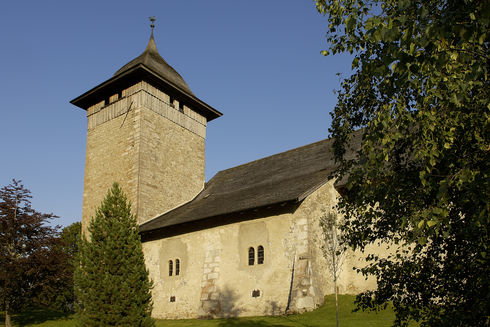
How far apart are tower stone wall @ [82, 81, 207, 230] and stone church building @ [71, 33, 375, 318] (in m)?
0.07

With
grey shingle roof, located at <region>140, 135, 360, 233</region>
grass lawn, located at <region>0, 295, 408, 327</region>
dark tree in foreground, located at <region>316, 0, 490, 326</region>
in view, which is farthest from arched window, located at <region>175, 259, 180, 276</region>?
dark tree in foreground, located at <region>316, 0, 490, 326</region>

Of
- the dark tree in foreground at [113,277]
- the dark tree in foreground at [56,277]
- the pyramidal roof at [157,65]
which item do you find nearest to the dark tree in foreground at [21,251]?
the dark tree in foreground at [56,277]

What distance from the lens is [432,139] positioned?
5324 mm

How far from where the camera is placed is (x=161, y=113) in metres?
28.2

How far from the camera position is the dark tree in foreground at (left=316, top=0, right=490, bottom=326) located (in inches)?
167

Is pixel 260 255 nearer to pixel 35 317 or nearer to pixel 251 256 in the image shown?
pixel 251 256

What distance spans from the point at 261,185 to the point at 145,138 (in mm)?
7764

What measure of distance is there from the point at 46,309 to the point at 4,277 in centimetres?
1012

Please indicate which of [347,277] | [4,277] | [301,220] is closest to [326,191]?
[301,220]

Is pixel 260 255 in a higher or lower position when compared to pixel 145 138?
lower

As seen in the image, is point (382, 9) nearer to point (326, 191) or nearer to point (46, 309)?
point (326, 191)

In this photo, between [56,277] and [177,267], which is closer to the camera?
[56,277]

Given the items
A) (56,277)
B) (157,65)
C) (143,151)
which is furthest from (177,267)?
(157,65)

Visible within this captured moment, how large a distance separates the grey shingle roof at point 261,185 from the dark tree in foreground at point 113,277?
5457 millimetres
